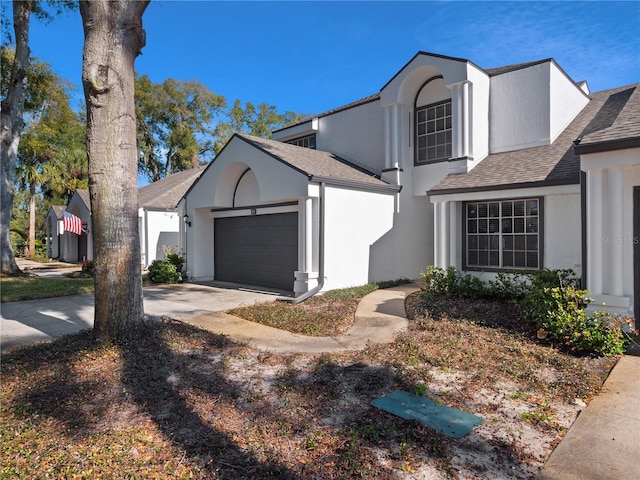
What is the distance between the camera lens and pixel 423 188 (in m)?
13.5

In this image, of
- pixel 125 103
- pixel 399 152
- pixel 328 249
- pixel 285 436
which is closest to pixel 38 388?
pixel 285 436

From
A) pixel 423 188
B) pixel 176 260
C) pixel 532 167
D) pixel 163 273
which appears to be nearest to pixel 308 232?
pixel 423 188

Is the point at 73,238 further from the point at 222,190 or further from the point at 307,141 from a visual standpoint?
the point at 307,141

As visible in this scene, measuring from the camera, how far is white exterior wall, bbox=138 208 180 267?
2050cm

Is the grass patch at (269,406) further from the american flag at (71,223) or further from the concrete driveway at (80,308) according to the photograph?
the american flag at (71,223)

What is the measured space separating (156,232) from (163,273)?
22.0 ft

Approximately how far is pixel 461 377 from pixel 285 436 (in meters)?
2.51

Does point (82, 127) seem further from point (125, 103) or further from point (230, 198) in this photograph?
point (125, 103)

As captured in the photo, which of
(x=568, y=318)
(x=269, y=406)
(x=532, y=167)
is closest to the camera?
(x=269, y=406)

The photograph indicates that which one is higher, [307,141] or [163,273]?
[307,141]

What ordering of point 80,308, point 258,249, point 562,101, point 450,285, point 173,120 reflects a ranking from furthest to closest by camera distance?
point 173,120, point 258,249, point 562,101, point 80,308, point 450,285

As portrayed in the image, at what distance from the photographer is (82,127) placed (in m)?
33.6

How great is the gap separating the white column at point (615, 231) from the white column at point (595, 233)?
13 cm

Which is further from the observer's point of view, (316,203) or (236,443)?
(316,203)
